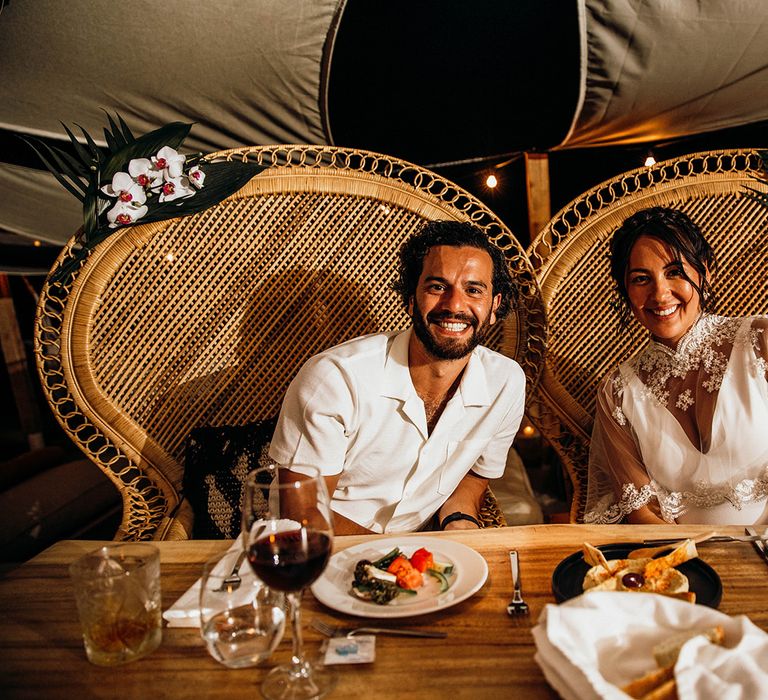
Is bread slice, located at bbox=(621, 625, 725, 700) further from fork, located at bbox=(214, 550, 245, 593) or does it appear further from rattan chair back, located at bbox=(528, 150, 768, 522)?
rattan chair back, located at bbox=(528, 150, 768, 522)

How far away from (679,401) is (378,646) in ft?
3.94

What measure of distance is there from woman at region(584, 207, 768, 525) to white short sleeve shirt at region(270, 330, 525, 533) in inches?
14.2

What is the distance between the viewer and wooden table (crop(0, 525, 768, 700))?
2.55ft

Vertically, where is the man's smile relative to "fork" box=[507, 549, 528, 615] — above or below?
above

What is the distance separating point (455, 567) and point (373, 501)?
2.30 feet

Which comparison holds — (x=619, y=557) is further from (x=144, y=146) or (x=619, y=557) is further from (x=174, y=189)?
(x=144, y=146)

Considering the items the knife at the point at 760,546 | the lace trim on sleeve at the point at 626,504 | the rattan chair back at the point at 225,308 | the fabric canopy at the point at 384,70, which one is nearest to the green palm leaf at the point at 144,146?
the rattan chair back at the point at 225,308

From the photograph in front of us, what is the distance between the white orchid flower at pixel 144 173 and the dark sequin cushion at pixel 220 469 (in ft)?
2.51

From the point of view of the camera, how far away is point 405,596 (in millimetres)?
954

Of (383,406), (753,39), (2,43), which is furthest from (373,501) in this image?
(753,39)

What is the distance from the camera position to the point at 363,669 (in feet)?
2.64

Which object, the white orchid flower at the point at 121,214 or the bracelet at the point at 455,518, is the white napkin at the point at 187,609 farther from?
the white orchid flower at the point at 121,214

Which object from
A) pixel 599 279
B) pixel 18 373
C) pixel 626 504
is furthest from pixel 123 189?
pixel 18 373

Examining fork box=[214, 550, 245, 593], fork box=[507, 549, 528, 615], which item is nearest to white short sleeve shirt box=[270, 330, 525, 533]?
fork box=[214, 550, 245, 593]
